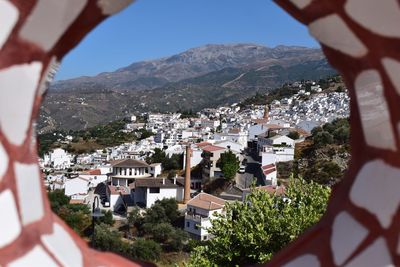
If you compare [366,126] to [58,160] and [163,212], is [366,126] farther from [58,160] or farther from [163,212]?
[58,160]

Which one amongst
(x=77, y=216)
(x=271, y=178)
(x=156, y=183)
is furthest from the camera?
(x=156, y=183)

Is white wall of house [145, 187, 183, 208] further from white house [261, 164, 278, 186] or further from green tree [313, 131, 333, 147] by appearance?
green tree [313, 131, 333, 147]

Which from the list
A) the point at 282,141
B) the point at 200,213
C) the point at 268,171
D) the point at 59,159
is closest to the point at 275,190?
the point at 200,213

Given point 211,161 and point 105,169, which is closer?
point 211,161

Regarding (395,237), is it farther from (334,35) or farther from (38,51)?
(38,51)

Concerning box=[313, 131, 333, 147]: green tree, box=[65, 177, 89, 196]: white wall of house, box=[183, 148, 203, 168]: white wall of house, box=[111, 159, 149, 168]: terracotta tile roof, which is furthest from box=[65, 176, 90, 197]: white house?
box=[313, 131, 333, 147]: green tree

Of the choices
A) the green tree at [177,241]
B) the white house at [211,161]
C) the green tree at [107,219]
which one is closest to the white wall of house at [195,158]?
the white house at [211,161]

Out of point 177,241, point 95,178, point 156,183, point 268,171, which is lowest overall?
point 177,241

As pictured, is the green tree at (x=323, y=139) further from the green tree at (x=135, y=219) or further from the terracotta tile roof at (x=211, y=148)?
the green tree at (x=135, y=219)
